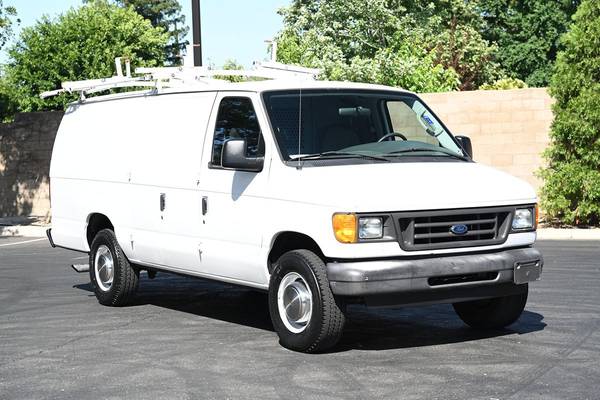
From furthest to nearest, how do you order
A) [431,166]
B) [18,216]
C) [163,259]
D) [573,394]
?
[18,216] < [163,259] < [431,166] < [573,394]

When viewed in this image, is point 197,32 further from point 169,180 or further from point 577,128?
point 169,180

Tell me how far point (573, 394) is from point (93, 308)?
5972mm

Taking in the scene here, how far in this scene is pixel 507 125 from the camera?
22.6 meters

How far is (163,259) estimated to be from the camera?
35.2ft

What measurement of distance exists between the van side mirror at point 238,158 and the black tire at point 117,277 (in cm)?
267

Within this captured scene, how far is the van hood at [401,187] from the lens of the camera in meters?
8.38

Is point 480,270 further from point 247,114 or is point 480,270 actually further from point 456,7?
point 456,7

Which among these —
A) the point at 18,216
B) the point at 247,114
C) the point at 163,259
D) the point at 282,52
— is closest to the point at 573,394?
the point at 247,114

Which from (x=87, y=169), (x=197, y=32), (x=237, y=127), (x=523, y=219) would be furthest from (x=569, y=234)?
(x=237, y=127)

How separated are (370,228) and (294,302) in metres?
0.94

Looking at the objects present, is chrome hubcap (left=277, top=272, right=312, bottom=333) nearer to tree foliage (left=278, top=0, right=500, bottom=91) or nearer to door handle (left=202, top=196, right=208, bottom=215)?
door handle (left=202, top=196, right=208, bottom=215)

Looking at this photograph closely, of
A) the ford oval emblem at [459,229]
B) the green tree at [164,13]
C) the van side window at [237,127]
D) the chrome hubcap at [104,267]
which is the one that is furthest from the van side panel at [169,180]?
the green tree at [164,13]

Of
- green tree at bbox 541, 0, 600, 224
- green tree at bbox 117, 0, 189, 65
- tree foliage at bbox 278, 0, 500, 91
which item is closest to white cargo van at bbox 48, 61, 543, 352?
green tree at bbox 541, 0, 600, 224

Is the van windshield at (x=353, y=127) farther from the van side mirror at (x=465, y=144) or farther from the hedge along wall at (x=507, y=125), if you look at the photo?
the hedge along wall at (x=507, y=125)
